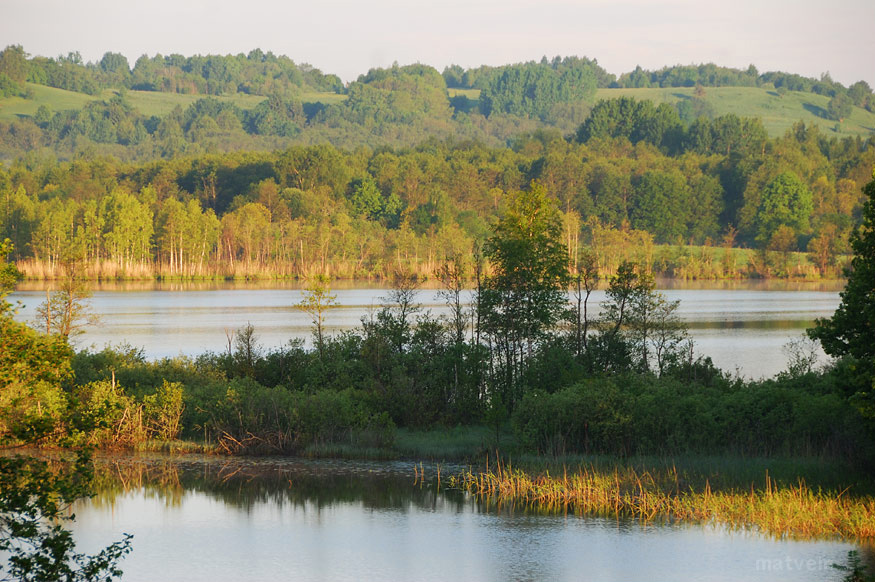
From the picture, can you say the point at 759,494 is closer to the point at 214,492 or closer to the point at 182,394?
the point at 214,492

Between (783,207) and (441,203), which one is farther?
(441,203)

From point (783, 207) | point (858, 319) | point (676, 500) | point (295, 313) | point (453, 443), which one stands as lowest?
point (676, 500)

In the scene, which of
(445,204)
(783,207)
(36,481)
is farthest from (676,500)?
(783,207)

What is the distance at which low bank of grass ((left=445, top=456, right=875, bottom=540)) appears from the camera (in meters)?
18.5

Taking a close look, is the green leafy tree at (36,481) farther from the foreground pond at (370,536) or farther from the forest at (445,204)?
the forest at (445,204)

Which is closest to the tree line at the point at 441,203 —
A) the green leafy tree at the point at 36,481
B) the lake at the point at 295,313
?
the lake at the point at 295,313

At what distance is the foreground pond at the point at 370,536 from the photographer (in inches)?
676

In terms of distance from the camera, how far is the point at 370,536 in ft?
64.0

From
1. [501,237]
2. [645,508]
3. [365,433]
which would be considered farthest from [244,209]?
[645,508]

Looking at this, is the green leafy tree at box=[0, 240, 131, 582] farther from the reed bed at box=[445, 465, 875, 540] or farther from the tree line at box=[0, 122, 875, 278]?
the tree line at box=[0, 122, 875, 278]

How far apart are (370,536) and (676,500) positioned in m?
5.85

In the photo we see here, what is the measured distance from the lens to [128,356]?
101ft

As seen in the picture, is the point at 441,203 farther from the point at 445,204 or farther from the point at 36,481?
the point at 36,481

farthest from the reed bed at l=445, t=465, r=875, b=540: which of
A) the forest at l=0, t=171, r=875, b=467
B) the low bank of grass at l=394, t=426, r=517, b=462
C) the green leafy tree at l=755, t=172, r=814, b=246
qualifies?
the green leafy tree at l=755, t=172, r=814, b=246
